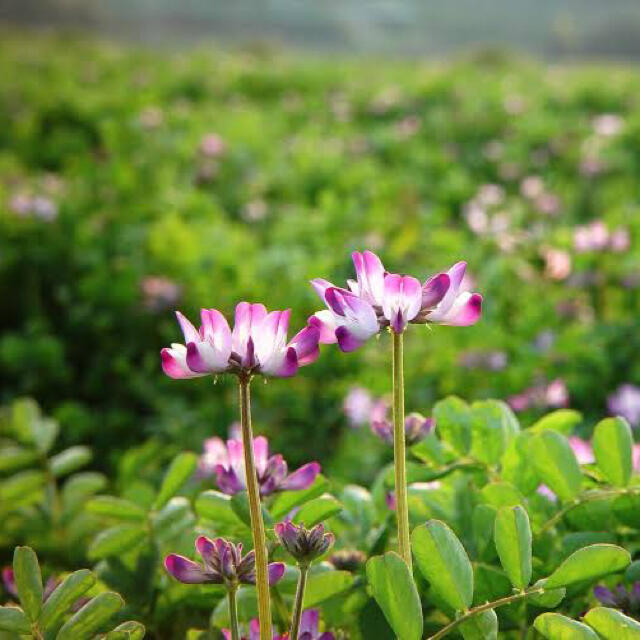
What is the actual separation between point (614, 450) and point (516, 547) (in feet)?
0.69

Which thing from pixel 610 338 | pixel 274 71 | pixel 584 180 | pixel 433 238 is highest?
pixel 274 71

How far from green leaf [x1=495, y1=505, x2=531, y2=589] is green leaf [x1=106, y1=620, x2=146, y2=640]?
0.96ft

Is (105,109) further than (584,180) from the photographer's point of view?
Yes

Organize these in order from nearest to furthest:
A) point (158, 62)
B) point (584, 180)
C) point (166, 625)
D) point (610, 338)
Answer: point (166, 625), point (610, 338), point (584, 180), point (158, 62)

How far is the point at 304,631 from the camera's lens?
81 centimetres

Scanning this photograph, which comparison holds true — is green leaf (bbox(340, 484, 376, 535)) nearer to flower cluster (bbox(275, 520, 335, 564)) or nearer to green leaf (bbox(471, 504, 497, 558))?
green leaf (bbox(471, 504, 497, 558))

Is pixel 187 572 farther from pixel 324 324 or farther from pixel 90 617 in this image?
pixel 324 324

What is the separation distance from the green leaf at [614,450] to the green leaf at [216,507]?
360mm

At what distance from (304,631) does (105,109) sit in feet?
17.3

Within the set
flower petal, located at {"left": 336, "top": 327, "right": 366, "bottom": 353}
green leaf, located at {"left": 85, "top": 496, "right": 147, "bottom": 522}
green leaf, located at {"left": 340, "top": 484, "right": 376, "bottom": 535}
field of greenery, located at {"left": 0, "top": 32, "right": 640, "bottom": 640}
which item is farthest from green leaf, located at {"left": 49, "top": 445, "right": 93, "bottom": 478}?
flower petal, located at {"left": 336, "top": 327, "right": 366, "bottom": 353}

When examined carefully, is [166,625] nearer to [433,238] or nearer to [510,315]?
[510,315]

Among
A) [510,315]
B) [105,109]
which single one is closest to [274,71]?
[105,109]

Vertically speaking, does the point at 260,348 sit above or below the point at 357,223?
below

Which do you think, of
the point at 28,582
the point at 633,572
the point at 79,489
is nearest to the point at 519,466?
the point at 633,572
